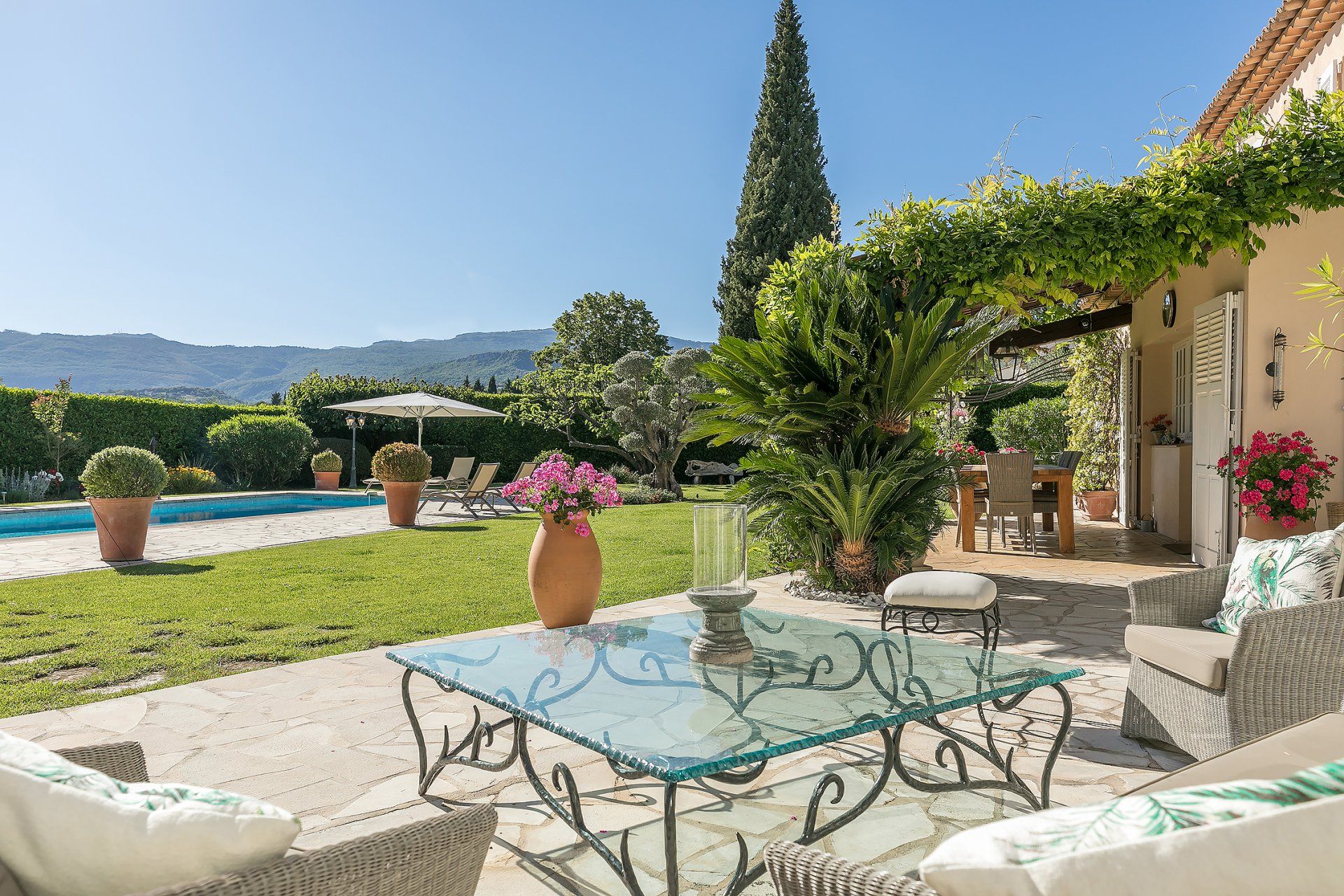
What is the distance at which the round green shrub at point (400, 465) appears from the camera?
1198 cm

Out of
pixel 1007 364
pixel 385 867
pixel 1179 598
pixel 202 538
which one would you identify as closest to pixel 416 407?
pixel 202 538

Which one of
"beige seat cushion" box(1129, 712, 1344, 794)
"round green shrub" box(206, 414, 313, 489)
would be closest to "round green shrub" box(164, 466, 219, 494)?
"round green shrub" box(206, 414, 313, 489)

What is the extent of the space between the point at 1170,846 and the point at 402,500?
11996 millimetres

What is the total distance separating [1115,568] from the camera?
24.7ft

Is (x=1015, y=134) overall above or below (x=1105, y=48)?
below

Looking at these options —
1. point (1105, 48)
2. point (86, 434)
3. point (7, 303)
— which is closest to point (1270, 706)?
point (1105, 48)

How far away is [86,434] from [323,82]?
10.6m

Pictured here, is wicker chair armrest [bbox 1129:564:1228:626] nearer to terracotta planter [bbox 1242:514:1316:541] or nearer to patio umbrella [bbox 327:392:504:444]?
terracotta planter [bbox 1242:514:1316:541]

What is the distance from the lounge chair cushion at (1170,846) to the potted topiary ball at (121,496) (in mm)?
8916

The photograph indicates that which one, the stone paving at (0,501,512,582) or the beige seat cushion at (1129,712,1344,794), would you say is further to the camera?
the stone paving at (0,501,512,582)

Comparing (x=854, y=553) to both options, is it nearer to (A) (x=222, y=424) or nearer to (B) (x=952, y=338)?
(B) (x=952, y=338)

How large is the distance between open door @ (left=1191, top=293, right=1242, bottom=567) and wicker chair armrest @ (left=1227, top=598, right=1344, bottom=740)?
4.62 m

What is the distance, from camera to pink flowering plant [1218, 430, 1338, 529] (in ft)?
20.0

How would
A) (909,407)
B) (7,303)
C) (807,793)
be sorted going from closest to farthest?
(807,793), (909,407), (7,303)
